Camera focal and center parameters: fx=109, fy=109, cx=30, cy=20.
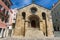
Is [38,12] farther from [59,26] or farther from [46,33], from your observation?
[59,26]

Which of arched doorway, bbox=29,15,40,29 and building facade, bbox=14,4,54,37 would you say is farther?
arched doorway, bbox=29,15,40,29

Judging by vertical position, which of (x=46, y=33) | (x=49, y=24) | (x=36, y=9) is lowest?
(x=46, y=33)

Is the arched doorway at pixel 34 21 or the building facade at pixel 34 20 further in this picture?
the arched doorway at pixel 34 21

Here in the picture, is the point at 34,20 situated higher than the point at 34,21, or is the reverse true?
the point at 34,20

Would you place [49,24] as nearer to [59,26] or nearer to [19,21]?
[19,21]

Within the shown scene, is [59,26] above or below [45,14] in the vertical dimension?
below

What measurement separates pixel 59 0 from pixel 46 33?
23582mm

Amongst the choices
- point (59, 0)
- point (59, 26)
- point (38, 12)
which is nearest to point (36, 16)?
point (38, 12)

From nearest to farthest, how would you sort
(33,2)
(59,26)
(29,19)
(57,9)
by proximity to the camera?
(29,19) < (33,2) < (59,26) < (57,9)

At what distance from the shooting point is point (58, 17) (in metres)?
43.3

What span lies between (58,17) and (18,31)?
2130 centimetres

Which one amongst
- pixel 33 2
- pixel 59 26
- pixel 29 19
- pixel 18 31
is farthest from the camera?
pixel 59 26

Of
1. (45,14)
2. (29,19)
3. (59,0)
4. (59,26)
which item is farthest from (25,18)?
(59,0)

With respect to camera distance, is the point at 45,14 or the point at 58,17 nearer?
the point at 45,14
